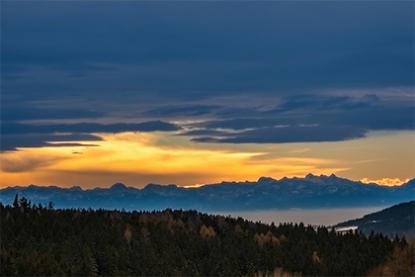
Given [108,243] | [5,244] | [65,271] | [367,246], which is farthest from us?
[367,246]

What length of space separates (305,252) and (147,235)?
9415 mm

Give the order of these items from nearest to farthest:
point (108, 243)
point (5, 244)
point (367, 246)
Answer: point (5, 244) → point (108, 243) → point (367, 246)

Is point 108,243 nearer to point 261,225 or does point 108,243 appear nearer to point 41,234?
point 41,234

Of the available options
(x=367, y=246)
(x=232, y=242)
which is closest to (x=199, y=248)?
(x=232, y=242)

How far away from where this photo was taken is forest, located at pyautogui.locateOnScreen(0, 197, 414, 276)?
45.8m

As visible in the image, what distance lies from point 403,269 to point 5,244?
2079 cm

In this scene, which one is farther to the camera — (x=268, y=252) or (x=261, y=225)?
(x=261, y=225)

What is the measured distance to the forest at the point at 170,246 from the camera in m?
45.8

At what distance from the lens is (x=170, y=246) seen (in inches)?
2014

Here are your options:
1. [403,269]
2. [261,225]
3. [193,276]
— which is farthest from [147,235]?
[403,269]

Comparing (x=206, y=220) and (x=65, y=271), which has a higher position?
(x=206, y=220)

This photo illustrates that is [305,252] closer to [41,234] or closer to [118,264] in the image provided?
[118,264]

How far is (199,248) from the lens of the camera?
52250 millimetres

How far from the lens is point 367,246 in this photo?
178 ft
